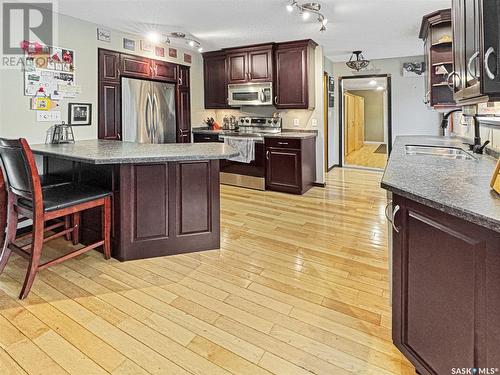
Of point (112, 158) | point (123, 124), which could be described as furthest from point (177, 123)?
point (112, 158)

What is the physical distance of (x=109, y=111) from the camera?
14.3ft

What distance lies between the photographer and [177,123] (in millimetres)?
5465

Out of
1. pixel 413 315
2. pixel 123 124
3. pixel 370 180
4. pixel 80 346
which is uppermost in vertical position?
pixel 123 124

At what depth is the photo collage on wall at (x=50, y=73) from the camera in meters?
3.46

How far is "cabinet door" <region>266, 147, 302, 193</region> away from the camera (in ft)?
16.3

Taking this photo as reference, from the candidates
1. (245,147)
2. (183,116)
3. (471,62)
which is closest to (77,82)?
(183,116)

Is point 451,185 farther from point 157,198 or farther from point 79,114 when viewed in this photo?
point 79,114

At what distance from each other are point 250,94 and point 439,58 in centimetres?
277

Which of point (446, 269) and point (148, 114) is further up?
point (148, 114)

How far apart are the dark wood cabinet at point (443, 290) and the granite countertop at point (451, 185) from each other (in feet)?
0.17

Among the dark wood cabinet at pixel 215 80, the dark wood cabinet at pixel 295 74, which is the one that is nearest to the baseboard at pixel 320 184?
the dark wood cabinet at pixel 295 74

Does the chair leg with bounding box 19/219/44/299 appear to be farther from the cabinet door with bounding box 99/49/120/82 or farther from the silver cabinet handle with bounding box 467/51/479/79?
the cabinet door with bounding box 99/49/120/82

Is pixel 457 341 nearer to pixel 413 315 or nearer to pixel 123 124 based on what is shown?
pixel 413 315

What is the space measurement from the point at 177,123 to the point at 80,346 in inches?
167
